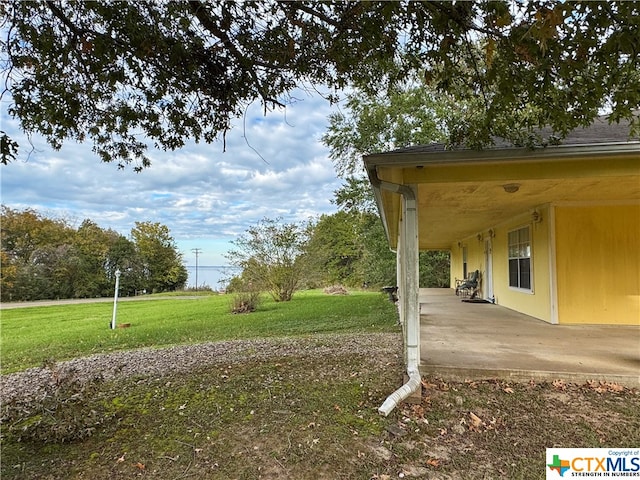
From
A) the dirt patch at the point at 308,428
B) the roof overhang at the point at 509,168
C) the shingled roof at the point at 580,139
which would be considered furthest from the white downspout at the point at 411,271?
the shingled roof at the point at 580,139

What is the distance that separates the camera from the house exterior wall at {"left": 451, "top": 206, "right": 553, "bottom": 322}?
277 inches

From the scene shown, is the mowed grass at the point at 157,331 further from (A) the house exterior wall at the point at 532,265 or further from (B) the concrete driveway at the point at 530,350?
(A) the house exterior wall at the point at 532,265

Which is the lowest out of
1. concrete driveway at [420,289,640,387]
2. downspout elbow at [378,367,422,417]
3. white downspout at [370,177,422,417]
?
downspout elbow at [378,367,422,417]

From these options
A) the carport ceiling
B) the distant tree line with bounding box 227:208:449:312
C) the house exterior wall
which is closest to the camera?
the carport ceiling

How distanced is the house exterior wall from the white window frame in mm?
57

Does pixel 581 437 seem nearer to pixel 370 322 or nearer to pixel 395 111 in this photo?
pixel 370 322

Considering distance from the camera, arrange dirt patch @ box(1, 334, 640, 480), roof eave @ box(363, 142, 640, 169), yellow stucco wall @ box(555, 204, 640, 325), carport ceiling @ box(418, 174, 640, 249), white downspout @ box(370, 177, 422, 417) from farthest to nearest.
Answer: yellow stucco wall @ box(555, 204, 640, 325)
carport ceiling @ box(418, 174, 640, 249)
white downspout @ box(370, 177, 422, 417)
roof eave @ box(363, 142, 640, 169)
dirt patch @ box(1, 334, 640, 480)

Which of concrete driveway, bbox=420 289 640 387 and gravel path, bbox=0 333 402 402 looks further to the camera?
gravel path, bbox=0 333 402 402

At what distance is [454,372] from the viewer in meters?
3.96

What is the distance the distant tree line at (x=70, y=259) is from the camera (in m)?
24.7

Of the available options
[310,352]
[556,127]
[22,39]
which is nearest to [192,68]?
[22,39]

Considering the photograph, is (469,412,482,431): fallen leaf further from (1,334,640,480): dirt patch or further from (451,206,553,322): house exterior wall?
(451,206,553,322): house exterior wall

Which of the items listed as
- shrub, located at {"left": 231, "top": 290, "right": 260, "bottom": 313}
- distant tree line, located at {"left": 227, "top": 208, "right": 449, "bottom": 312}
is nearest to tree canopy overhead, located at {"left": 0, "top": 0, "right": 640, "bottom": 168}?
shrub, located at {"left": 231, "top": 290, "right": 260, "bottom": 313}

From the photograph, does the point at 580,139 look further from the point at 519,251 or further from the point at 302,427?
the point at 519,251
